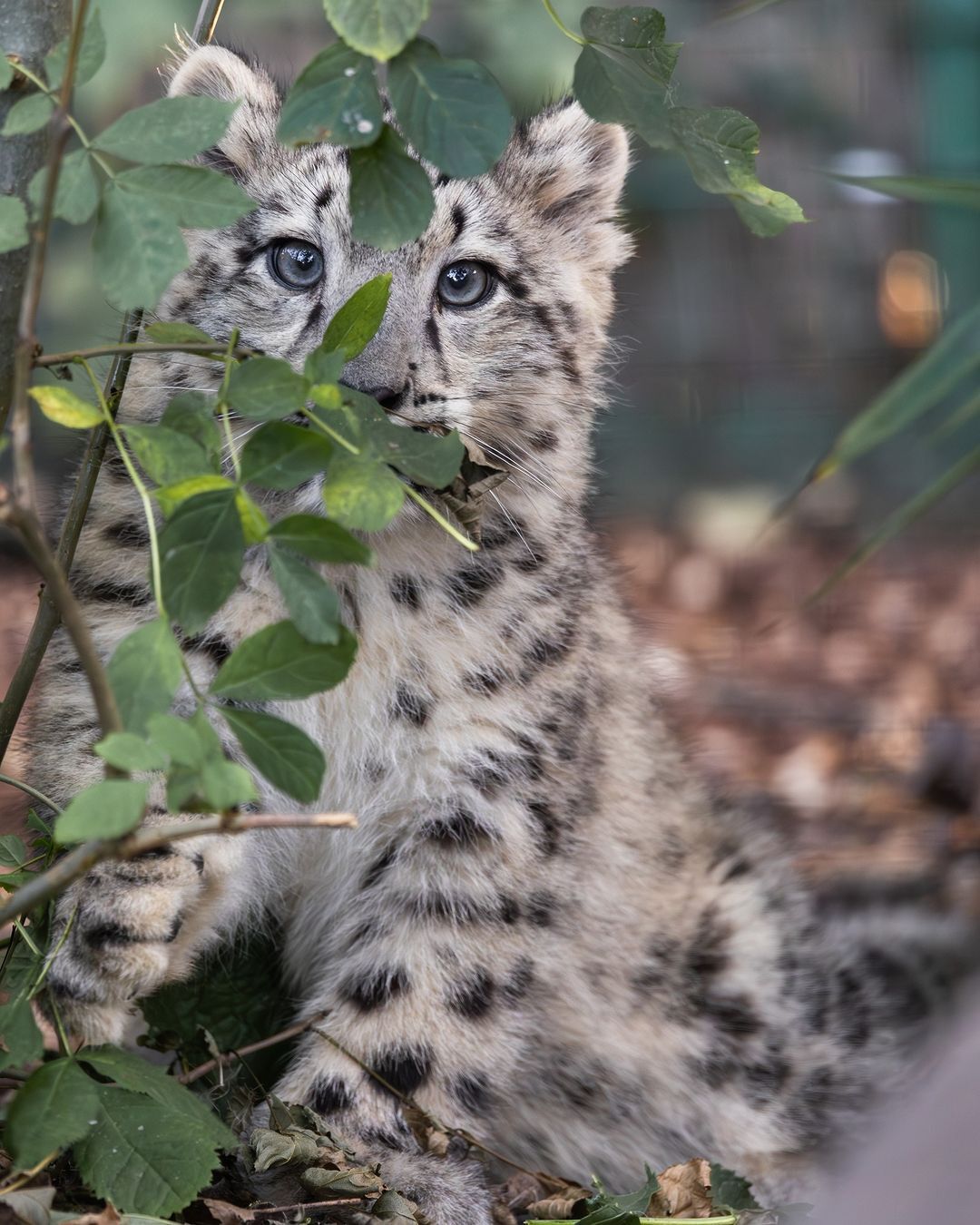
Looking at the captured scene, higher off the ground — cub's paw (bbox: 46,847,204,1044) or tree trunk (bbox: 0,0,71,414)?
tree trunk (bbox: 0,0,71,414)

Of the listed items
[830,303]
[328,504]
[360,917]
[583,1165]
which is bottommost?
[583,1165]

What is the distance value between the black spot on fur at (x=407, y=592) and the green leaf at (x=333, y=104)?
140cm

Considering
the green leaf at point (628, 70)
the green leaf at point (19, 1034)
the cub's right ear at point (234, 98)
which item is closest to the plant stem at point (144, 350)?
the green leaf at point (628, 70)

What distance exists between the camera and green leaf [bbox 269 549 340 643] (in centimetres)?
189

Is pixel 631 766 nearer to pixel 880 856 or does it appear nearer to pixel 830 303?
pixel 880 856

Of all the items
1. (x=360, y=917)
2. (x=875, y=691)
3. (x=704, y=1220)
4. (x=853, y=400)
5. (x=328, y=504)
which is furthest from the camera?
(x=853, y=400)

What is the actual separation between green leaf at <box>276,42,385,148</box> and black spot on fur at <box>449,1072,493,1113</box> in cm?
197

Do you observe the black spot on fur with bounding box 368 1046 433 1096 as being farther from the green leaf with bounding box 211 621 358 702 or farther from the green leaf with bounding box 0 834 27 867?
the green leaf with bounding box 211 621 358 702

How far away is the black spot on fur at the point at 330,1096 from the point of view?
10.0ft

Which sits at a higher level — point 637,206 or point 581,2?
point 581,2

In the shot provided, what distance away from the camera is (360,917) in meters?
3.31

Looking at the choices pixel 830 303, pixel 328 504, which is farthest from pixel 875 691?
pixel 328 504

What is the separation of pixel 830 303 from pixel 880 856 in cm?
301

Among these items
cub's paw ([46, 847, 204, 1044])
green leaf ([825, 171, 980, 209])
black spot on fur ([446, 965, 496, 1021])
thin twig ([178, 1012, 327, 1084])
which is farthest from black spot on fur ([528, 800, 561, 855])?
green leaf ([825, 171, 980, 209])
